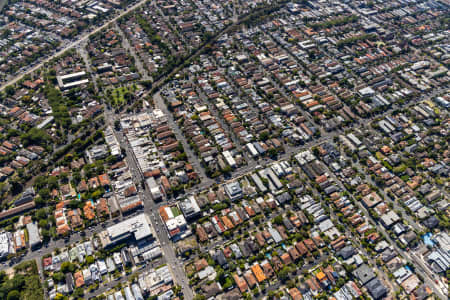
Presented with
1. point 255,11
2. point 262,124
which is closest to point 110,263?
point 262,124

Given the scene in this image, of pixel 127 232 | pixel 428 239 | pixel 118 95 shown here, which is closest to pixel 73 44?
pixel 118 95

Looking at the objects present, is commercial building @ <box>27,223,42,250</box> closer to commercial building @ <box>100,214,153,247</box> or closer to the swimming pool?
commercial building @ <box>100,214,153,247</box>

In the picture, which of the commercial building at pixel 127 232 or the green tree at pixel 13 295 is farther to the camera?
the commercial building at pixel 127 232

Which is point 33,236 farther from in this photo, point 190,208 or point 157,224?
point 190,208

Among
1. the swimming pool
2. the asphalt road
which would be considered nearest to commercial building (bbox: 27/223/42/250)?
the asphalt road

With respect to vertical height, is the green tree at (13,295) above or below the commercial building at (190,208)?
above

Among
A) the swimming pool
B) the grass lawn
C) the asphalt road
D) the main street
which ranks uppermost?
the asphalt road

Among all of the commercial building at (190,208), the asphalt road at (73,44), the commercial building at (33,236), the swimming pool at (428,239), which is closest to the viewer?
the commercial building at (33,236)

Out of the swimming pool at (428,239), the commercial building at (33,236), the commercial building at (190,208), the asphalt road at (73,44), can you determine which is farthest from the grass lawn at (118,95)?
the swimming pool at (428,239)

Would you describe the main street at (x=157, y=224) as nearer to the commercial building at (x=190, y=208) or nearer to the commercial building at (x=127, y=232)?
the commercial building at (x=127, y=232)

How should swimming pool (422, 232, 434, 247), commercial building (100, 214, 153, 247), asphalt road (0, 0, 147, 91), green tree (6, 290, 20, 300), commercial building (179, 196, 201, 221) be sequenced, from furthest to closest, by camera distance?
asphalt road (0, 0, 147, 91) < commercial building (179, 196, 201, 221) < swimming pool (422, 232, 434, 247) < commercial building (100, 214, 153, 247) < green tree (6, 290, 20, 300)

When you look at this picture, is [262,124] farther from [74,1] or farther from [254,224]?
[74,1]
